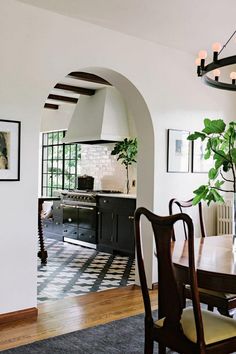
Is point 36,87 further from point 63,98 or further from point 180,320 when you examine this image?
point 63,98

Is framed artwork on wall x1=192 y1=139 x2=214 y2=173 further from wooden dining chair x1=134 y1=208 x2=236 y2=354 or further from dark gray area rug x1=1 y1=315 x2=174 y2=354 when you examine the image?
wooden dining chair x1=134 y1=208 x2=236 y2=354

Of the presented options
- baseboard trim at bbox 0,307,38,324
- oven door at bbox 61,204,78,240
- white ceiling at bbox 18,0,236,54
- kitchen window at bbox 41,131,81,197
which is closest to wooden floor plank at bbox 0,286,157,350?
baseboard trim at bbox 0,307,38,324

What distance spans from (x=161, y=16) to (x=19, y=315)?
113 inches

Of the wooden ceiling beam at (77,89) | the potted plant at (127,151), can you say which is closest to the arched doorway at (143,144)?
the potted plant at (127,151)

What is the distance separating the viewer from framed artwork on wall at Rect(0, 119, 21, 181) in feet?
11.3

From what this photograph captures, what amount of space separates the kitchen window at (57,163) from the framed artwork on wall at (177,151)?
3.89m

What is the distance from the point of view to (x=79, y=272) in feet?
17.3

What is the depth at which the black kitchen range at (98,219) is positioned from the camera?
20.2 feet

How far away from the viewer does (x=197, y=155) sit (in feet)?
16.6

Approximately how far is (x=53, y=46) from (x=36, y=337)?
7.98 feet

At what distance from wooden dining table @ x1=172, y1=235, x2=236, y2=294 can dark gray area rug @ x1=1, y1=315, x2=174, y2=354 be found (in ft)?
2.76

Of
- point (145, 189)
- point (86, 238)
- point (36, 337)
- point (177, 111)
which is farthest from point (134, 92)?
point (86, 238)

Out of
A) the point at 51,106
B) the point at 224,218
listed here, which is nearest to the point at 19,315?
the point at 224,218

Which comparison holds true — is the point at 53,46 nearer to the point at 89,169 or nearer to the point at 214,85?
the point at 214,85
